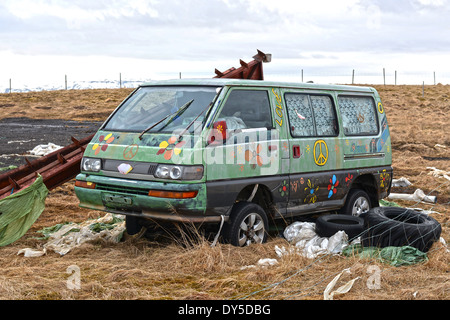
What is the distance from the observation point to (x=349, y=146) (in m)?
8.69

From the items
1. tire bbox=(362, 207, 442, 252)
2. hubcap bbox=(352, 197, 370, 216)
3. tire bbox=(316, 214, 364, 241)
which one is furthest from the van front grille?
hubcap bbox=(352, 197, 370, 216)

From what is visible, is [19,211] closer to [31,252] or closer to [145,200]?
[31,252]

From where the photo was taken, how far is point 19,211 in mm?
7754

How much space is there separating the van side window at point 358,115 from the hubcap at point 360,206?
985 mm

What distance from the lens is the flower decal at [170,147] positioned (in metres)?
6.64

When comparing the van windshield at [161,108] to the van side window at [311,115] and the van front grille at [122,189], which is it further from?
the van side window at [311,115]

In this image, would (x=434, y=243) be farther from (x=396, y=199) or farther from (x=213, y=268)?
(x=396, y=199)

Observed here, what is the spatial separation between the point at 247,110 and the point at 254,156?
58cm

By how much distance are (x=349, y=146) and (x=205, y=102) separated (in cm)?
256

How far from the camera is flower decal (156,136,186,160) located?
6.64 meters

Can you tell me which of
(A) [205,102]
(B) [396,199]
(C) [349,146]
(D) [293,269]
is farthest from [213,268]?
(B) [396,199]

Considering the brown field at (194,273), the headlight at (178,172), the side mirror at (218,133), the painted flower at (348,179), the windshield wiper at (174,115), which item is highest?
the windshield wiper at (174,115)

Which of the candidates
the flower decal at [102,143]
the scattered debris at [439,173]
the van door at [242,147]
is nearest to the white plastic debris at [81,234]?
the flower decal at [102,143]

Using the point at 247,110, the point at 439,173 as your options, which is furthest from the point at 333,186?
the point at 439,173
